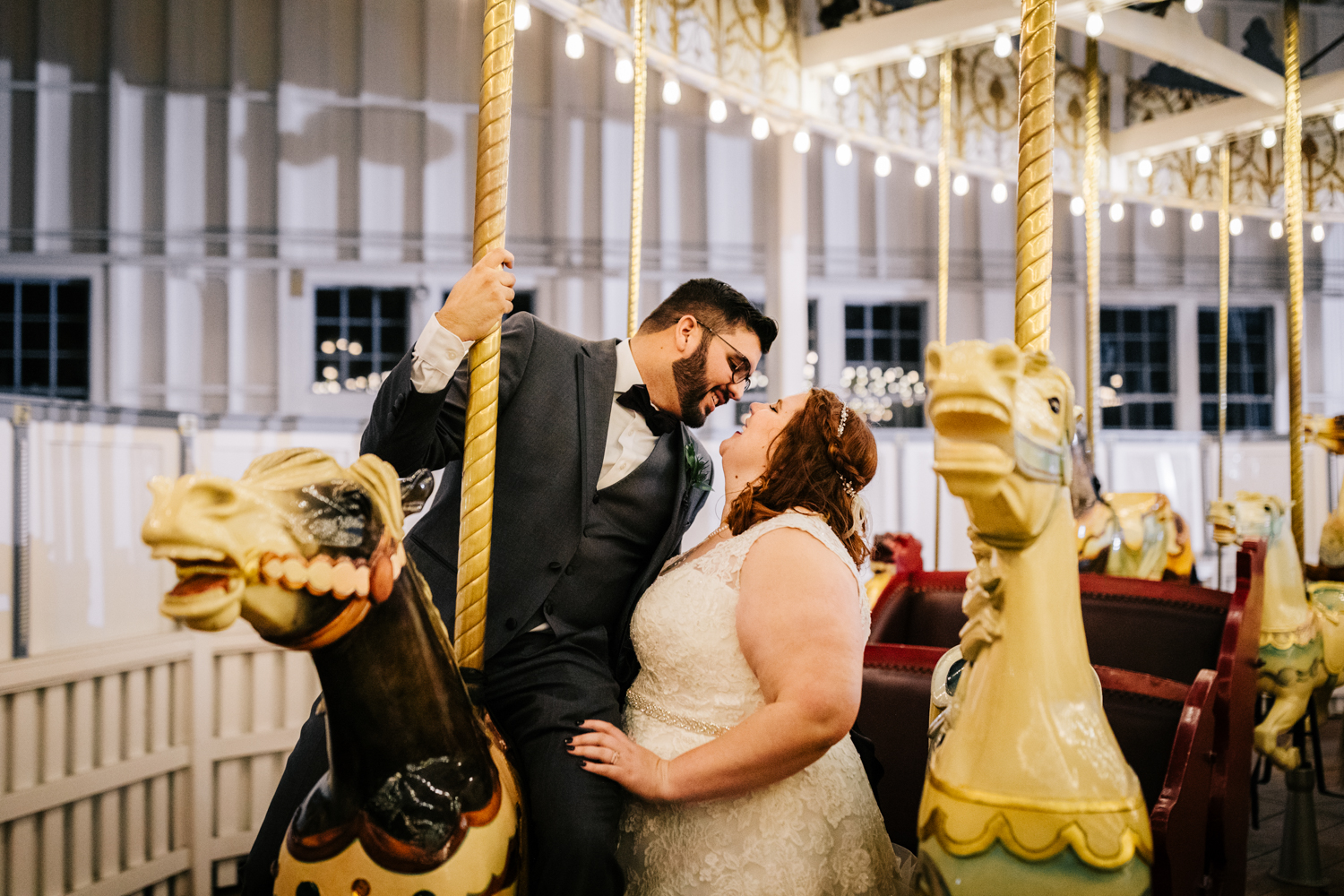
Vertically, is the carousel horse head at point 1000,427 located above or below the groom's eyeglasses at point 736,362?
below

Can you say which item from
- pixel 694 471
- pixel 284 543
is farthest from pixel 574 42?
→ pixel 284 543

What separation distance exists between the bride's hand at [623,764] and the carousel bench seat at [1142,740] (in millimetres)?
577

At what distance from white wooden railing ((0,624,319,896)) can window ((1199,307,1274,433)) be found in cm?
933

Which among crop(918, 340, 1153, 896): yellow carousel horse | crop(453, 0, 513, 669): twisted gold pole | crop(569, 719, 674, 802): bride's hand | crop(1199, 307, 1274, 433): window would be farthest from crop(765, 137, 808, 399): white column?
crop(1199, 307, 1274, 433): window

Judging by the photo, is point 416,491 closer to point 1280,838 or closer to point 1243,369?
point 1280,838

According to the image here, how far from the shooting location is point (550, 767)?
1505 millimetres

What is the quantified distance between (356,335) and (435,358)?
7.62 meters

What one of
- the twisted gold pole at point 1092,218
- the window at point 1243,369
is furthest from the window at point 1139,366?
the twisted gold pole at point 1092,218

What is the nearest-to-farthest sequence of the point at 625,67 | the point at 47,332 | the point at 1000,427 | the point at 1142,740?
the point at 1000,427, the point at 1142,740, the point at 625,67, the point at 47,332

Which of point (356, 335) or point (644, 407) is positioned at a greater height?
point (356, 335)

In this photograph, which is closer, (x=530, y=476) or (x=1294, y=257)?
(x=530, y=476)

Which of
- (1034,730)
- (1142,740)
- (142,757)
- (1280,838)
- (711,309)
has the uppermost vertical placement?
(711,309)

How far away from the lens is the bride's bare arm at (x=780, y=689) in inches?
56.4

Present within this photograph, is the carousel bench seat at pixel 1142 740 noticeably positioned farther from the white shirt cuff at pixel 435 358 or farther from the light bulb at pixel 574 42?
the light bulb at pixel 574 42
